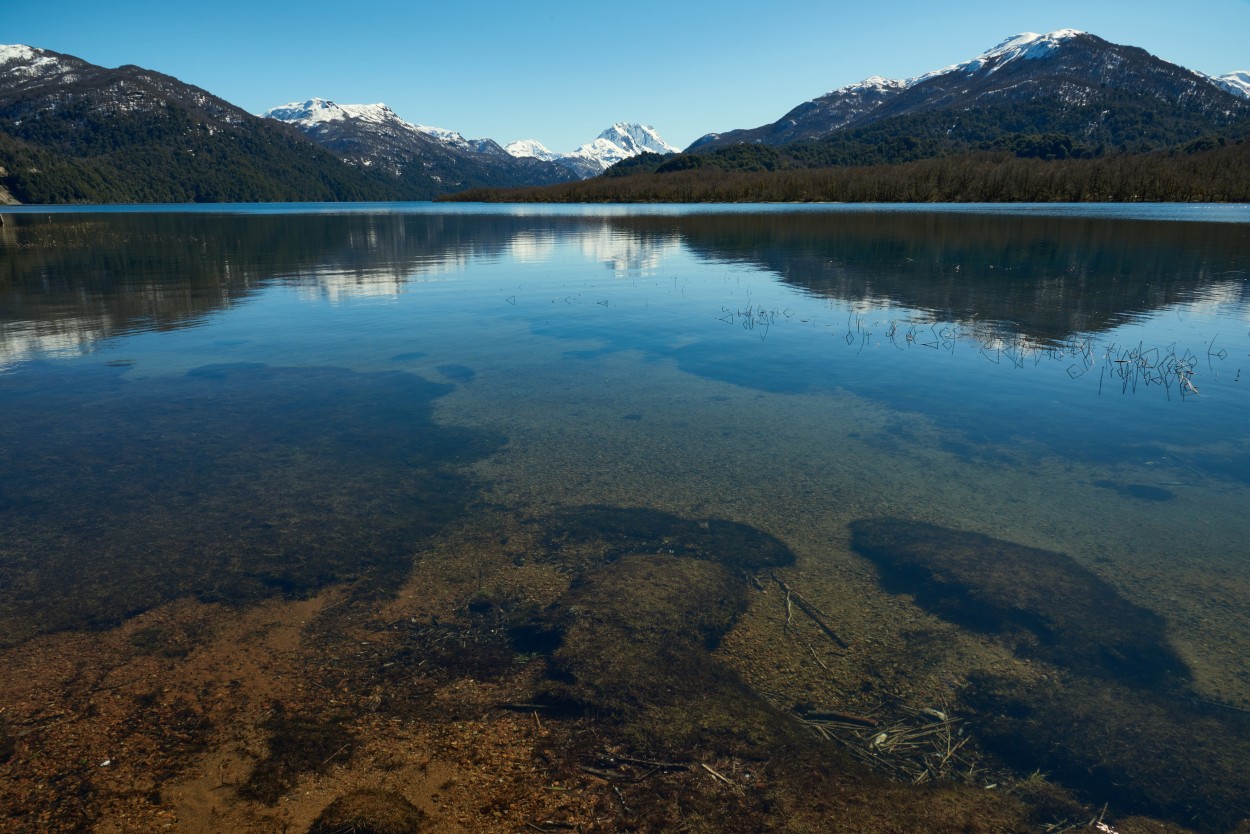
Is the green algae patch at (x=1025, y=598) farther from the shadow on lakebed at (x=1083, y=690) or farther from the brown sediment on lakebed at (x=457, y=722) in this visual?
the brown sediment on lakebed at (x=457, y=722)

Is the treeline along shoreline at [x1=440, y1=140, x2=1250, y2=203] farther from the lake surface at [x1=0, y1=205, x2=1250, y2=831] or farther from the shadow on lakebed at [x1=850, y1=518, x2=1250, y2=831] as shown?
the shadow on lakebed at [x1=850, y1=518, x2=1250, y2=831]

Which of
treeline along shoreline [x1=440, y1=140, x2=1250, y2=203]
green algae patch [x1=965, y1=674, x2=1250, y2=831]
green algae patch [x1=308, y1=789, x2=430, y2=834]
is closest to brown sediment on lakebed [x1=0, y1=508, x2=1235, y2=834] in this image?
green algae patch [x1=308, y1=789, x2=430, y2=834]

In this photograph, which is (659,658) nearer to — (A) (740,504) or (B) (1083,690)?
(A) (740,504)

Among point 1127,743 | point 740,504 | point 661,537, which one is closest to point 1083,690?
point 1127,743

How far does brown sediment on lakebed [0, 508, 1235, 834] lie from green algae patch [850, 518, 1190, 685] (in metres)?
1.43

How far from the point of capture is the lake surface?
5.30m

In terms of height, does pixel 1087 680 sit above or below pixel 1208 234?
below

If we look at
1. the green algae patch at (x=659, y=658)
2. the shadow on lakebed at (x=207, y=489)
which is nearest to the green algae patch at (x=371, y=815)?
the green algae patch at (x=659, y=658)

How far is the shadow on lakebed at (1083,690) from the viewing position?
14.6 ft

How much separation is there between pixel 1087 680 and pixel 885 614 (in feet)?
5.57

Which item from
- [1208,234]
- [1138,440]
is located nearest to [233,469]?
[1138,440]

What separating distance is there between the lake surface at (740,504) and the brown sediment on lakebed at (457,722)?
0.08m

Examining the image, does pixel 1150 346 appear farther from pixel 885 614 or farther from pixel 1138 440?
pixel 885 614

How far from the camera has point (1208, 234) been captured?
47844mm
